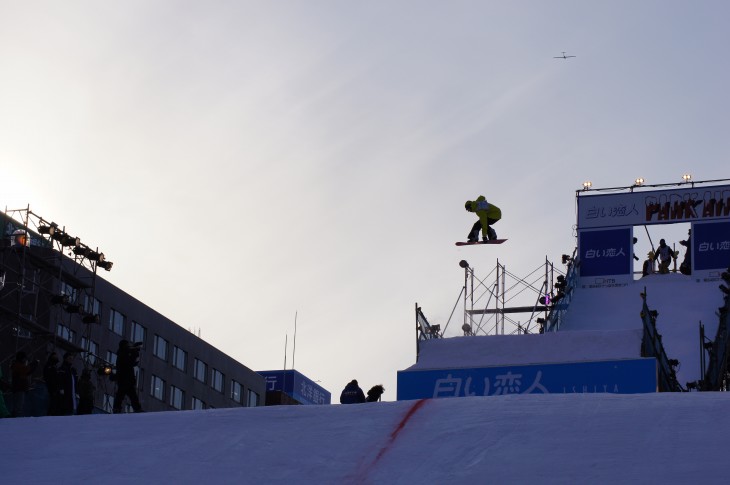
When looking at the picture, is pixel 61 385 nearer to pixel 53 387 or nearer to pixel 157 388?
pixel 53 387

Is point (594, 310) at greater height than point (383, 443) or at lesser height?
greater

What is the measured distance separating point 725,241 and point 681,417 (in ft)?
63.9

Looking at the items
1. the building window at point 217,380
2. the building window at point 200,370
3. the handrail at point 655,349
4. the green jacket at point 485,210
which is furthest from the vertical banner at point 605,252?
the building window at point 217,380

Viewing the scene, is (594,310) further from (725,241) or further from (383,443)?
(383,443)

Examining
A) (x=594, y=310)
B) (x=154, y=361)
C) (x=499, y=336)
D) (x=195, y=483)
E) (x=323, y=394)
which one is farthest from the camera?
(x=323, y=394)

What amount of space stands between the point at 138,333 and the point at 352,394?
44030 mm

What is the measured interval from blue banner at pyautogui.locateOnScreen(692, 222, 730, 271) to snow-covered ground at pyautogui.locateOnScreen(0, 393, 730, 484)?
718 inches

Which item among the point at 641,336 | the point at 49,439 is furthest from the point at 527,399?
the point at 641,336

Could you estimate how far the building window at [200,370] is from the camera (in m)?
64.3

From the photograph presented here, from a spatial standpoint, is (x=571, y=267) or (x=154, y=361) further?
(x=154, y=361)

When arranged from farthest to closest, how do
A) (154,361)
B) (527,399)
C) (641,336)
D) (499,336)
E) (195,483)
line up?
(154,361) → (499,336) → (641,336) → (527,399) → (195,483)

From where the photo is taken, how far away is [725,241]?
32.0m

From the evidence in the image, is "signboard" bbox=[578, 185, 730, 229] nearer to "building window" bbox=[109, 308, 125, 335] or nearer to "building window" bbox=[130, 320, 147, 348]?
"building window" bbox=[109, 308, 125, 335]

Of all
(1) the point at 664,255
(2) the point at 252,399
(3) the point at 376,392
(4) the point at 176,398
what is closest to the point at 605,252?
(1) the point at 664,255
